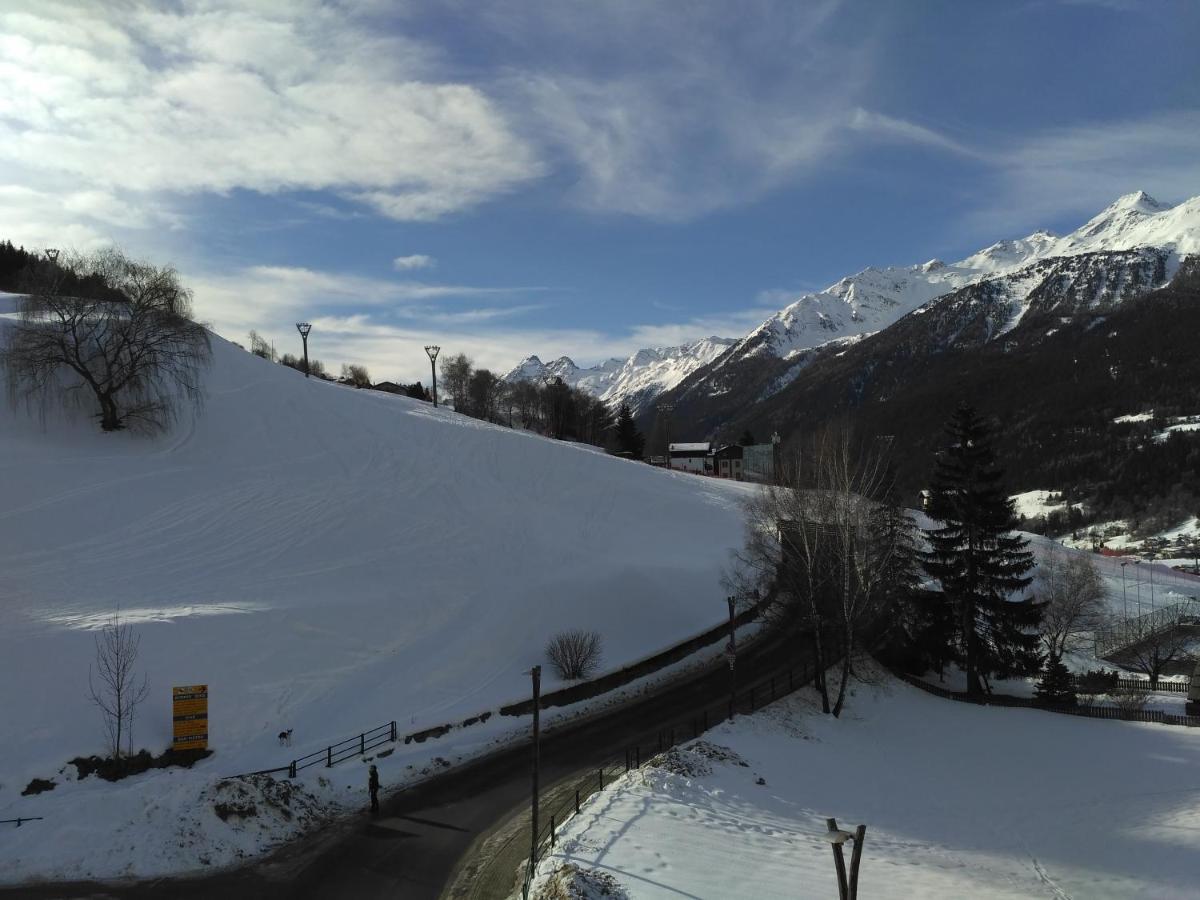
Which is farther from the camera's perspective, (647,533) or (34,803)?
(647,533)

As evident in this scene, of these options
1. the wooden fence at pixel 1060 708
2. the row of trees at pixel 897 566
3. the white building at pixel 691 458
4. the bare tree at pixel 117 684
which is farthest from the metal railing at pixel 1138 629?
the bare tree at pixel 117 684

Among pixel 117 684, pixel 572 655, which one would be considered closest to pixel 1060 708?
pixel 572 655

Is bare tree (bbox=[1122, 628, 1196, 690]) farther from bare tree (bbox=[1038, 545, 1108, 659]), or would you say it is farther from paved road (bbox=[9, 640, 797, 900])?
paved road (bbox=[9, 640, 797, 900])

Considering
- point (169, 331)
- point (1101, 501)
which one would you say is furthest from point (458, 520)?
point (1101, 501)

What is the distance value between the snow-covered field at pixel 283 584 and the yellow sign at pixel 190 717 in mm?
623

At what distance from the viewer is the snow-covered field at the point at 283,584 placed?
19359mm

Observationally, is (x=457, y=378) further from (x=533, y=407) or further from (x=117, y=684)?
(x=117, y=684)

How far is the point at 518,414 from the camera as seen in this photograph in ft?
375

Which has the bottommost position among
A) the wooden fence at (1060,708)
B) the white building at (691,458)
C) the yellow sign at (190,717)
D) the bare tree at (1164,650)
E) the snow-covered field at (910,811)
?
the bare tree at (1164,650)

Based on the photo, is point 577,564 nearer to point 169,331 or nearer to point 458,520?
point 458,520

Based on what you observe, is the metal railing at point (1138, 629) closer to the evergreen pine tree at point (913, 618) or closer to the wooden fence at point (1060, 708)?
the wooden fence at point (1060, 708)

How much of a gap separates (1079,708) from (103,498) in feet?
150

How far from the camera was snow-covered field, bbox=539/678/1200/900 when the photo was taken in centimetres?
1623

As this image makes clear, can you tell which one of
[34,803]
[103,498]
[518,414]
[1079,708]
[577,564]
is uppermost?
[518,414]
